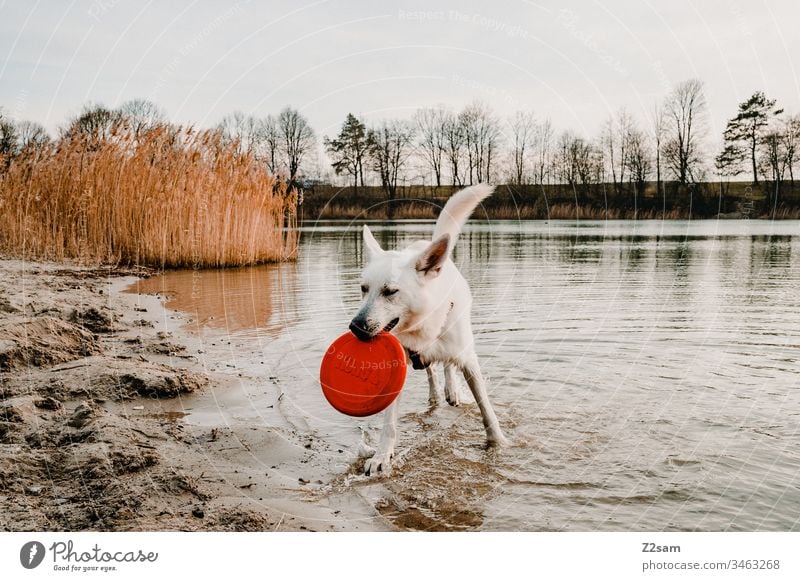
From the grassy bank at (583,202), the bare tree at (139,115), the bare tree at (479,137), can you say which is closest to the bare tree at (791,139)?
the grassy bank at (583,202)

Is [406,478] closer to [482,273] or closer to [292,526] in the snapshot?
[292,526]

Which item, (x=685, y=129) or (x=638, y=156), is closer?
(x=685, y=129)

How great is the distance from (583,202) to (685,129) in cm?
1362

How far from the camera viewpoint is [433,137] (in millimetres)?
8984

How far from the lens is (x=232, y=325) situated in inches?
375

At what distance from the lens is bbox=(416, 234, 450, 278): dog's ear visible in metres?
4.65

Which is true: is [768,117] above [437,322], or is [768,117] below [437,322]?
above

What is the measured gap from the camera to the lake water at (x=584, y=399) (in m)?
4.15

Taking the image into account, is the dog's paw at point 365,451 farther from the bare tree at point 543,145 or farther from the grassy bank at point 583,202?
the bare tree at point 543,145

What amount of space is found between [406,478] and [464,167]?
5881 mm

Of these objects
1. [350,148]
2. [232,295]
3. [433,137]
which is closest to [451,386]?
[433,137]

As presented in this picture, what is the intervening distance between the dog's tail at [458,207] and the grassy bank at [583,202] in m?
4.17

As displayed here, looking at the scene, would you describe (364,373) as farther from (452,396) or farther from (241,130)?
(241,130)
